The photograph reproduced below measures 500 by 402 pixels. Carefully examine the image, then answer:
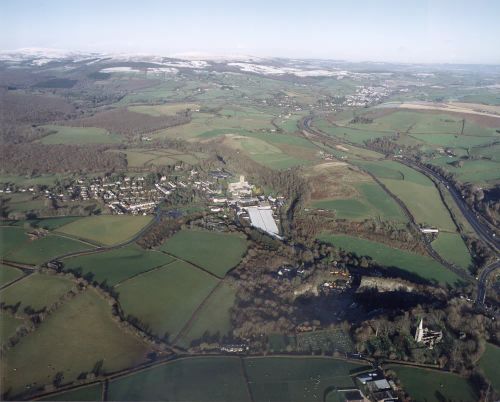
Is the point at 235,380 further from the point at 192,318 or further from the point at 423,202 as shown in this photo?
the point at 423,202

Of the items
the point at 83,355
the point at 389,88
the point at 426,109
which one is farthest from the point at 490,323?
the point at 389,88

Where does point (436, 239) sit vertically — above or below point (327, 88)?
below

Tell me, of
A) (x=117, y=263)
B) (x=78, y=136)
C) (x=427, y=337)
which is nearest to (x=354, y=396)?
(x=427, y=337)

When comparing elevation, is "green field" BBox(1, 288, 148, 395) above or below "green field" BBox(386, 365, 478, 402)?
below

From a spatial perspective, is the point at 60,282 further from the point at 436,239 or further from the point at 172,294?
the point at 436,239

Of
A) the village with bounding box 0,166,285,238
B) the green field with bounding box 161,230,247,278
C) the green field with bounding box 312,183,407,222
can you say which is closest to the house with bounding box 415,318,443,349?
the green field with bounding box 161,230,247,278

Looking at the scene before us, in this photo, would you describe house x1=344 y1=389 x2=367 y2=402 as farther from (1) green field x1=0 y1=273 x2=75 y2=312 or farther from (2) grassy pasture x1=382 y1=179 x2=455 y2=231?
(2) grassy pasture x1=382 y1=179 x2=455 y2=231

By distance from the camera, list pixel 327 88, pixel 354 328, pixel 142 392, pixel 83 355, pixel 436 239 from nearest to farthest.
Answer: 1. pixel 142 392
2. pixel 83 355
3. pixel 354 328
4. pixel 436 239
5. pixel 327 88
